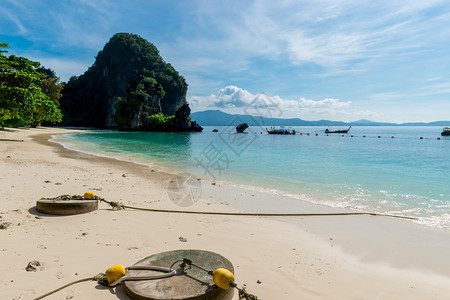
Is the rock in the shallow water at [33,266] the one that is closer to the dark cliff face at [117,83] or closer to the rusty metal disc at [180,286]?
the rusty metal disc at [180,286]

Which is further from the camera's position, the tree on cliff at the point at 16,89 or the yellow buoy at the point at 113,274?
the tree on cliff at the point at 16,89

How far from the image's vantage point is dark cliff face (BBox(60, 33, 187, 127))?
104m

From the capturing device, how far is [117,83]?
104 meters

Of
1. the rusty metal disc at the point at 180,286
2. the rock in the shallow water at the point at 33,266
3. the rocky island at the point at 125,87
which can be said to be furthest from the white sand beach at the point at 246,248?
the rocky island at the point at 125,87

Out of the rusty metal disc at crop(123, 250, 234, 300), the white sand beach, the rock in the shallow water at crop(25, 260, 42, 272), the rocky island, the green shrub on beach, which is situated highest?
the rocky island

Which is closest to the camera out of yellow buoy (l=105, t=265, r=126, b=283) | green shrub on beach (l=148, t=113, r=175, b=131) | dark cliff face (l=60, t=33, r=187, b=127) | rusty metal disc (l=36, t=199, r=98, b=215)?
yellow buoy (l=105, t=265, r=126, b=283)

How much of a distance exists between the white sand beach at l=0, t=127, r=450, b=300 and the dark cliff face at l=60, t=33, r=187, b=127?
9852 centimetres

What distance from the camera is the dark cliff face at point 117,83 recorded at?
341ft

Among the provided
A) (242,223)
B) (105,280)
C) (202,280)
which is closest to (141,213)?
(242,223)

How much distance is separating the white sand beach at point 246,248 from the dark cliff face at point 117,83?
323 ft

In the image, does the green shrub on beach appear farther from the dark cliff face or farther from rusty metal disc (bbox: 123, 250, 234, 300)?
rusty metal disc (bbox: 123, 250, 234, 300)

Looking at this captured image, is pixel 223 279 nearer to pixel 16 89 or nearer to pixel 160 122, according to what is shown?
pixel 16 89

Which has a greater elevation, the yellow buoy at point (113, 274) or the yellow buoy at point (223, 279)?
the yellow buoy at point (223, 279)

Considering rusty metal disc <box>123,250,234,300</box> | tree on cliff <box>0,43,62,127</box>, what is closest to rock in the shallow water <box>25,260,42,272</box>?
rusty metal disc <box>123,250,234,300</box>
